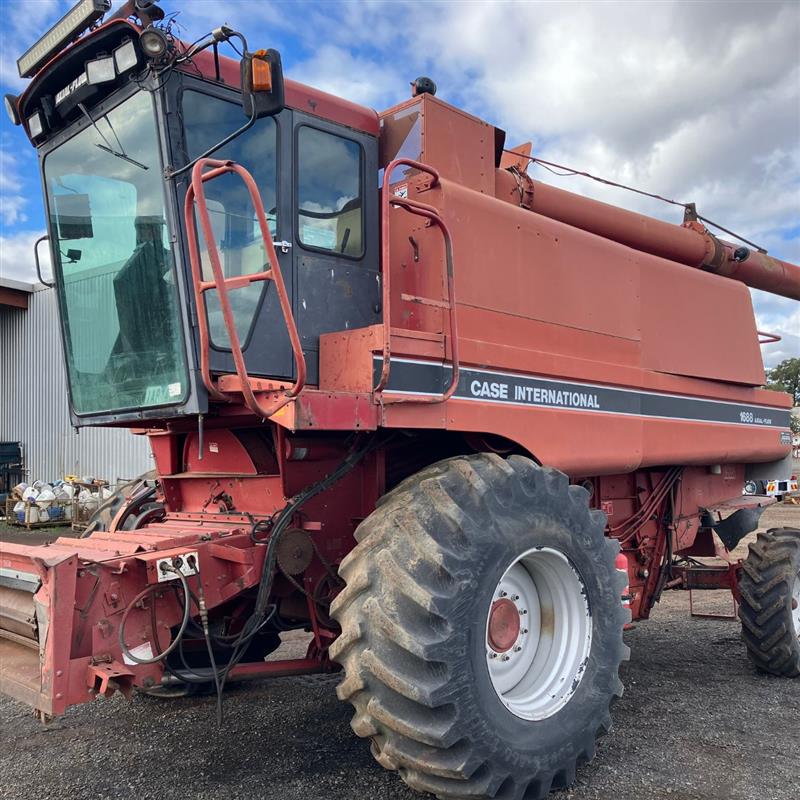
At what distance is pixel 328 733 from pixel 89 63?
12.6ft

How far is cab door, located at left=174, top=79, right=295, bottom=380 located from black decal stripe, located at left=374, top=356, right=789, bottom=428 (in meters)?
0.62

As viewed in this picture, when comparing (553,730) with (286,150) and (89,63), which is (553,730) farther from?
(89,63)

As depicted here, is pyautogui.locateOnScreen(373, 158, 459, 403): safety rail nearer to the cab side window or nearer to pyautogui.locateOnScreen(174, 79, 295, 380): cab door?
the cab side window

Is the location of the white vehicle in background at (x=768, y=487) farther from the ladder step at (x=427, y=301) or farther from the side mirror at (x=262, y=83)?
the side mirror at (x=262, y=83)

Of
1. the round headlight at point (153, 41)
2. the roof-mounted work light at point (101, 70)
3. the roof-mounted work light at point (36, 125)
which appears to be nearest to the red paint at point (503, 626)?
the round headlight at point (153, 41)

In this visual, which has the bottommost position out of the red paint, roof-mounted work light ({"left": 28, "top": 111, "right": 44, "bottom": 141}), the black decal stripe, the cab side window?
the red paint

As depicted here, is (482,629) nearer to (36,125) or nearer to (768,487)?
(36,125)

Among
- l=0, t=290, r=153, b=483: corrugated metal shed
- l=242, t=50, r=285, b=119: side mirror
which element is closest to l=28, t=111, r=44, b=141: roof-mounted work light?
l=242, t=50, r=285, b=119: side mirror

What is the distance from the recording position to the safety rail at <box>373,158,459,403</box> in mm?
3463

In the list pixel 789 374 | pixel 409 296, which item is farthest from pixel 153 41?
pixel 789 374

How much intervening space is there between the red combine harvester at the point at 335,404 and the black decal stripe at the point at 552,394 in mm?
18

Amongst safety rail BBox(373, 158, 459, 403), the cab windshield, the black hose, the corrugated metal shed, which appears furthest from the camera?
the corrugated metal shed

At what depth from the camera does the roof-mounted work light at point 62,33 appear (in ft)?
11.9

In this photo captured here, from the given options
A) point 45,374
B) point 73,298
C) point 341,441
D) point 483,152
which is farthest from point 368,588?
point 45,374
